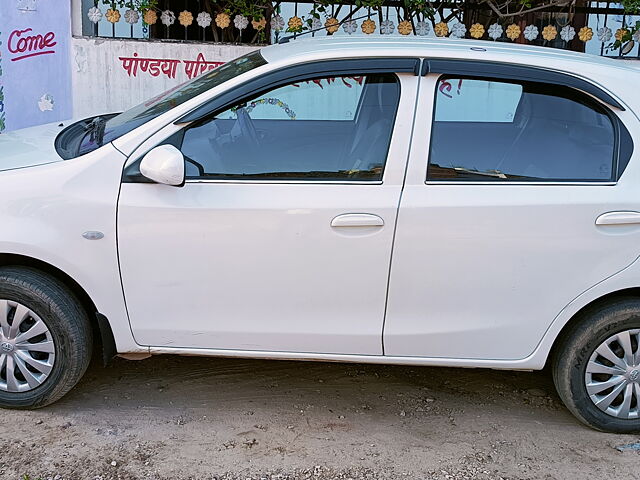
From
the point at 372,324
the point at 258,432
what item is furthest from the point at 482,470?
the point at 258,432

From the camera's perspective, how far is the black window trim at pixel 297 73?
3307mm

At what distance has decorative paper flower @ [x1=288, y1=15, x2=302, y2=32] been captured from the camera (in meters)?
6.97

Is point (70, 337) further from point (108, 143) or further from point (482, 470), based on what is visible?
point (482, 470)

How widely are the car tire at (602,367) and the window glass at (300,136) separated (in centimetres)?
123

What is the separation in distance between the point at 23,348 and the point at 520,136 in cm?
253

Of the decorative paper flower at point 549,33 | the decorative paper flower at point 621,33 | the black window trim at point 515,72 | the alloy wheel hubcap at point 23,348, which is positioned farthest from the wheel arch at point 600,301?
the decorative paper flower at point 621,33

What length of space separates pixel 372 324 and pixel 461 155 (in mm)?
879

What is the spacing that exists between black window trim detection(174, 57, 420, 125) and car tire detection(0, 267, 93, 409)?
0.99 metres

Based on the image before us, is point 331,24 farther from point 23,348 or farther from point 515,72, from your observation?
point 23,348

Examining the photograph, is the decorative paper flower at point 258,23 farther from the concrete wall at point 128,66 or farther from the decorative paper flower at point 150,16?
the decorative paper flower at point 150,16

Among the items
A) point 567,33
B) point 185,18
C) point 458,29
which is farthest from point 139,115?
point 567,33

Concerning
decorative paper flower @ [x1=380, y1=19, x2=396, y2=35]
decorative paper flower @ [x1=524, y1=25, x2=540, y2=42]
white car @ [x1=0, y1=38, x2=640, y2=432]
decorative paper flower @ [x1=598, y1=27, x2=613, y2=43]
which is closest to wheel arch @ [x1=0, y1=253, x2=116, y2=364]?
white car @ [x1=0, y1=38, x2=640, y2=432]

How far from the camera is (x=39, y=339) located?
341cm

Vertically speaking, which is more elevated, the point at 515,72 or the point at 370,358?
the point at 515,72
